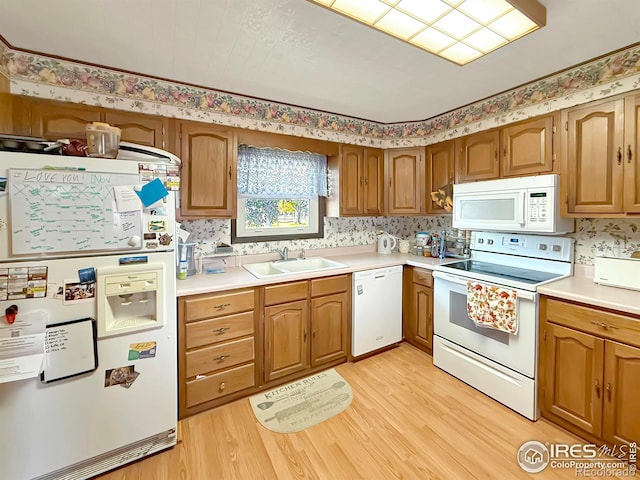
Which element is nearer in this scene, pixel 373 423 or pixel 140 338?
pixel 140 338

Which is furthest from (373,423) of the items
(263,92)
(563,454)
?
(263,92)

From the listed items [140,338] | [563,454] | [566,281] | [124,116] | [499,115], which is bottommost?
→ [563,454]

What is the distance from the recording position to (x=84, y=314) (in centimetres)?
143

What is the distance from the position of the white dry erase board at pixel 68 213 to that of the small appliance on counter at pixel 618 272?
112 inches

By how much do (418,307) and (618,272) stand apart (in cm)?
144

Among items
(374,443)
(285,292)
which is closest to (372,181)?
(285,292)

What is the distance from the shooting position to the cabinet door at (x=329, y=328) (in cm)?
244

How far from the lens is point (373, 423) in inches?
75.0

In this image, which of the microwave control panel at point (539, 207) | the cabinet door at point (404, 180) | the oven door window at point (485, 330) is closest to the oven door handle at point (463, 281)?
the oven door window at point (485, 330)

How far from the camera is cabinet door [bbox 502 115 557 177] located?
6.80 ft

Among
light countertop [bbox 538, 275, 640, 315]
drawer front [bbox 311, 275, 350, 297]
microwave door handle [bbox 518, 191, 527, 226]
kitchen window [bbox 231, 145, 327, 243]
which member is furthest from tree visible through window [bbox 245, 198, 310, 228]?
light countertop [bbox 538, 275, 640, 315]

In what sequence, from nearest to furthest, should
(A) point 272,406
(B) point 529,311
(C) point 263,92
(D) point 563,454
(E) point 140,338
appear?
(E) point 140,338
(D) point 563,454
(B) point 529,311
(A) point 272,406
(C) point 263,92

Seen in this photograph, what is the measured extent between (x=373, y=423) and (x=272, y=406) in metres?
0.72

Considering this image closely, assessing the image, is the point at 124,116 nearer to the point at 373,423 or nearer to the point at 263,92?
the point at 263,92
